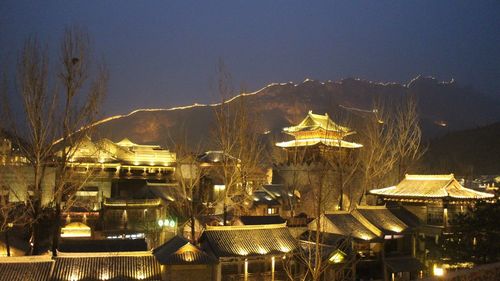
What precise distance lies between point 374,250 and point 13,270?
14917 mm

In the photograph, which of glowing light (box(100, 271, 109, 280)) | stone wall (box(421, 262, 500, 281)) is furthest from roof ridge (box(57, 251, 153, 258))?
stone wall (box(421, 262, 500, 281))

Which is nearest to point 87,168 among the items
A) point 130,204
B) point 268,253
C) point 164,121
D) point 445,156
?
point 130,204

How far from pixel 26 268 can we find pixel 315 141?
26.7 m

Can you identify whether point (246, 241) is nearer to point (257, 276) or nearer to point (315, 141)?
point (257, 276)

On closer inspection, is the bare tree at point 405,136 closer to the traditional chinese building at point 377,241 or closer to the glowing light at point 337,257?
the traditional chinese building at point 377,241

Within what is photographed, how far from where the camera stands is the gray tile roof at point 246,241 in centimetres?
1650

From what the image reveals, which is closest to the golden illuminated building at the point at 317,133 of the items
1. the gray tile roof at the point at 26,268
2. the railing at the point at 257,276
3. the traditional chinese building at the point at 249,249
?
the traditional chinese building at the point at 249,249

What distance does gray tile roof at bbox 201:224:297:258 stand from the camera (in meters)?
16.5

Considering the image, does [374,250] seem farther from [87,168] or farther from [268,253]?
[87,168]

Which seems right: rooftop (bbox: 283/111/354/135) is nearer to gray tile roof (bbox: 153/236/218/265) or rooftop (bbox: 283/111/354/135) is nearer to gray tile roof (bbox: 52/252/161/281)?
A: gray tile roof (bbox: 153/236/218/265)

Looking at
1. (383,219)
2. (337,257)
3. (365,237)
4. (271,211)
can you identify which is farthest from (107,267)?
(271,211)

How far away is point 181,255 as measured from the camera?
14578 millimetres

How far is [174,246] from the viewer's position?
49.2 ft

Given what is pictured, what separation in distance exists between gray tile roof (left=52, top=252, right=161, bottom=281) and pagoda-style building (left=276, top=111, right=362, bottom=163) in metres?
22.4
